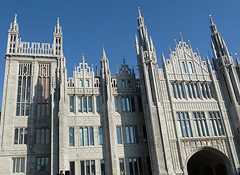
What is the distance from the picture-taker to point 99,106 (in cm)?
3073

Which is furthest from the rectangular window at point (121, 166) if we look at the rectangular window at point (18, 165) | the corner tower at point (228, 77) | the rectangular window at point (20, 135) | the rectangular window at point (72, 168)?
the corner tower at point (228, 77)

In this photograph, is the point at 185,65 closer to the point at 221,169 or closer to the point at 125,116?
the point at 125,116

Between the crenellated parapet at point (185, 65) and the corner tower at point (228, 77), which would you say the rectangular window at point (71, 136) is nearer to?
the crenellated parapet at point (185, 65)

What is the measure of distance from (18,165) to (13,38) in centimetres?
1844

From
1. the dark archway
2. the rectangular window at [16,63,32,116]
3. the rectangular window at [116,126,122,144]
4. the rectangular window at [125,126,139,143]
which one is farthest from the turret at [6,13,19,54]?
the dark archway

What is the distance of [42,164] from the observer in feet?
96.4

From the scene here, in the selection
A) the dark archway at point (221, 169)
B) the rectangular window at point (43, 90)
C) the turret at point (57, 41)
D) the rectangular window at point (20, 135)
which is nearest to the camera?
the rectangular window at point (20, 135)

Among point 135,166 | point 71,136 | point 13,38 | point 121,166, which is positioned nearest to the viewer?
point 121,166

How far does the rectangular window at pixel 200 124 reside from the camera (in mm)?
29531

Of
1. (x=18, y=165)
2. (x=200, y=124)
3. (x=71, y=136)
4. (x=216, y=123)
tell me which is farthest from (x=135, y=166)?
(x=18, y=165)

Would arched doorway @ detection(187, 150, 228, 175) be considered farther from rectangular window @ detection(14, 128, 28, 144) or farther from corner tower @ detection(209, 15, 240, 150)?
rectangular window @ detection(14, 128, 28, 144)

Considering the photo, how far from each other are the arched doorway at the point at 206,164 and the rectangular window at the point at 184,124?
3.73 meters

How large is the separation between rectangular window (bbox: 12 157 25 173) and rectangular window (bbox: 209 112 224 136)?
2370cm

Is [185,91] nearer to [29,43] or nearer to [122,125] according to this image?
[122,125]
